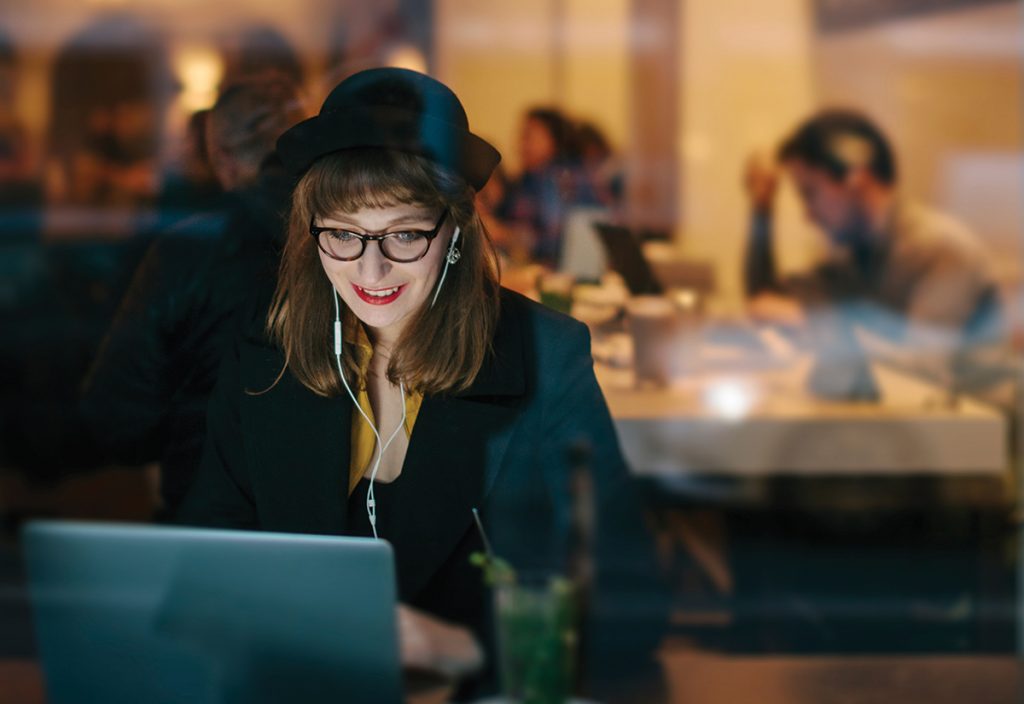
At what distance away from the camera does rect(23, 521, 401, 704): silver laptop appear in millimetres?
1199

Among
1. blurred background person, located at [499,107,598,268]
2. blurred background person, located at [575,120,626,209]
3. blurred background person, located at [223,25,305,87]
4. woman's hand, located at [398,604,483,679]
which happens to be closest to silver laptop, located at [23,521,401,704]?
woman's hand, located at [398,604,483,679]

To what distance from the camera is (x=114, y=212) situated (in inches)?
124

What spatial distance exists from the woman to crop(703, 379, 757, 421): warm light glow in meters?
1.66

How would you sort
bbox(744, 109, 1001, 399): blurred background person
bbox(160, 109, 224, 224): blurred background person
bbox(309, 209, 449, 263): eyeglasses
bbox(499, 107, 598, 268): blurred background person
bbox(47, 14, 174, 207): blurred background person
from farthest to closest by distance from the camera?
Answer: 1. bbox(47, 14, 174, 207): blurred background person
2. bbox(744, 109, 1001, 399): blurred background person
3. bbox(499, 107, 598, 268): blurred background person
4. bbox(160, 109, 224, 224): blurred background person
5. bbox(309, 209, 449, 263): eyeglasses

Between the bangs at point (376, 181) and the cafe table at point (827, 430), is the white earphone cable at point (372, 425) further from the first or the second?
the cafe table at point (827, 430)

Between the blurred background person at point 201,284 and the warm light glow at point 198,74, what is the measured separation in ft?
0.80

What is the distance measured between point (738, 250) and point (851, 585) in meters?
2.32

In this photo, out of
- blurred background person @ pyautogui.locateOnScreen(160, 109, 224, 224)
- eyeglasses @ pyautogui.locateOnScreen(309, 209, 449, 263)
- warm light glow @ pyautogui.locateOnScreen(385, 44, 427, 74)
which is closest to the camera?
eyeglasses @ pyautogui.locateOnScreen(309, 209, 449, 263)

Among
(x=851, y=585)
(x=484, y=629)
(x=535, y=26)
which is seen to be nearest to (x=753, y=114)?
(x=535, y=26)

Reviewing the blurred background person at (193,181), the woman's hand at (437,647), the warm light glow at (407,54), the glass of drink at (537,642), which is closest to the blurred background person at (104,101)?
the warm light glow at (407,54)

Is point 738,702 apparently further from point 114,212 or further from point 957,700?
point 114,212

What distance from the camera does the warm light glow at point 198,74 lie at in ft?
7.67

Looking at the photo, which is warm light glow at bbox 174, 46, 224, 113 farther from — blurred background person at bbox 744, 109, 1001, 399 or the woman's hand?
blurred background person at bbox 744, 109, 1001, 399

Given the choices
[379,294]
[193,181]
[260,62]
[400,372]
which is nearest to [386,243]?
[379,294]
